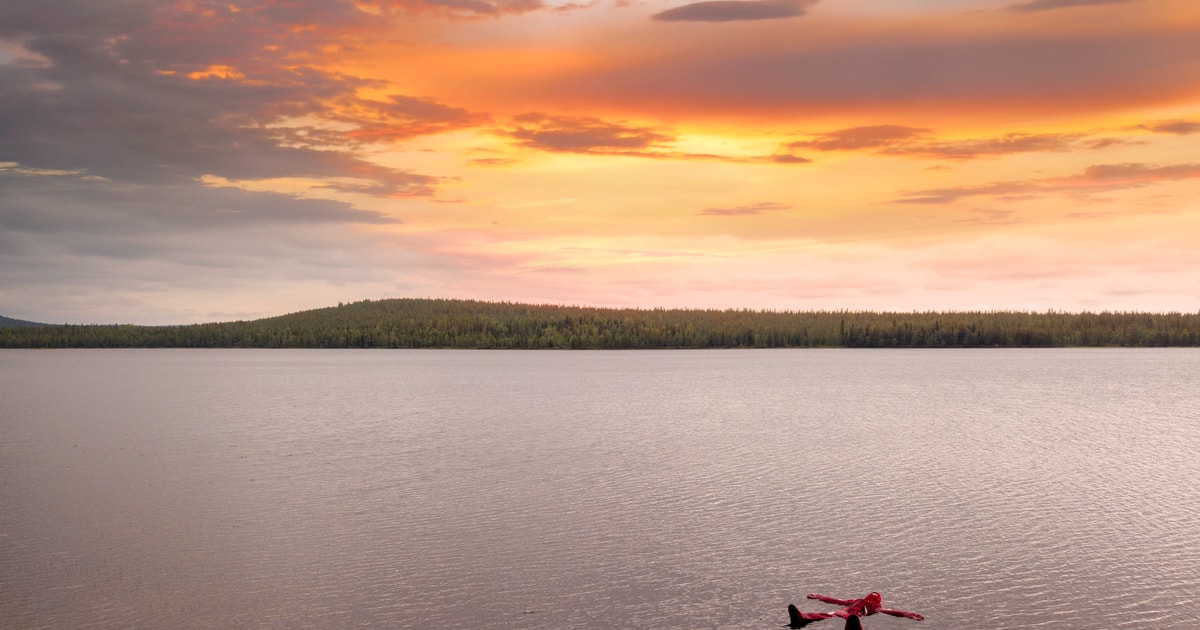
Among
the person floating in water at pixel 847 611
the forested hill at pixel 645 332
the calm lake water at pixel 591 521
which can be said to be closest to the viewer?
the person floating in water at pixel 847 611

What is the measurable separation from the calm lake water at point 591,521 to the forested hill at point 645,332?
137 m

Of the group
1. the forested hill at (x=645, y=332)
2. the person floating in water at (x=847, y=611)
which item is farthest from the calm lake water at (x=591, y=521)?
the forested hill at (x=645, y=332)

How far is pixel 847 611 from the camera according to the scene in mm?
9281

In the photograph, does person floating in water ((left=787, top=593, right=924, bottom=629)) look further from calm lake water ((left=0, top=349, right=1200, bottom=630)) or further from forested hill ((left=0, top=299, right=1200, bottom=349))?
forested hill ((left=0, top=299, right=1200, bottom=349))

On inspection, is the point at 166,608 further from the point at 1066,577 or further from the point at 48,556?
the point at 1066,577

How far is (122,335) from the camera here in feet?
634

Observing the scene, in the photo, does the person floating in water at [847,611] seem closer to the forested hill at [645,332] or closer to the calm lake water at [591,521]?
the calm lake water at [591,521]

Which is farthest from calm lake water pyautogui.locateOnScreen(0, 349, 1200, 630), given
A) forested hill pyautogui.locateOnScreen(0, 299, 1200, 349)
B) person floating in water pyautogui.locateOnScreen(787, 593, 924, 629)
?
forested hill pyautogui.locateOnScreen(0, 299, 1200, 349)

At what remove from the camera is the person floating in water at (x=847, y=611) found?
8.91 meters

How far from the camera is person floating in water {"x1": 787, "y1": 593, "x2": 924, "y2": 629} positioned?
8.91 m

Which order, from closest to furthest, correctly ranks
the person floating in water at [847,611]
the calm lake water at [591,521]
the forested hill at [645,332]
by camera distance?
the person floating in water at [847,611], the calm lake water at [591,521], the forested hill at [645,332]

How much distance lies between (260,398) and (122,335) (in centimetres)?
17256

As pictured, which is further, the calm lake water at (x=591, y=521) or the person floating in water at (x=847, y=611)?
the calm lake water at (x=591, y=521)

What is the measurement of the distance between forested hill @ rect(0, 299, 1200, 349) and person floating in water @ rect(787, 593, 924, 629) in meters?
156
